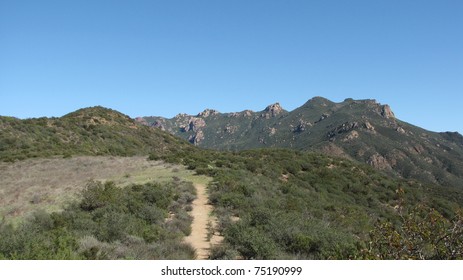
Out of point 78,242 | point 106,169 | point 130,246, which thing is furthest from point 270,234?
point 106,169

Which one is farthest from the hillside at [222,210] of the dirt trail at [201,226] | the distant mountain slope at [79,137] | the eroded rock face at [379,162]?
the eroded rock face at [379,162]

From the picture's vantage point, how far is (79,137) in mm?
54562

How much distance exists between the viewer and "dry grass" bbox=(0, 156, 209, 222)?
19.2 meters

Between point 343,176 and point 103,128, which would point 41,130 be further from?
point 343,176

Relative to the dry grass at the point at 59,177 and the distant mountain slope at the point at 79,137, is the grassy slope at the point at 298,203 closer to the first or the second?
the dry grass at the point at 59,177

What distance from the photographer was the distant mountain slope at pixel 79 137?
4322 centimetres

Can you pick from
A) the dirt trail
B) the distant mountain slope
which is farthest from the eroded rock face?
the dirt trail

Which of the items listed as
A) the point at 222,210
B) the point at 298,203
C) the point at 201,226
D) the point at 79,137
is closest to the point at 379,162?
the point at 79,137

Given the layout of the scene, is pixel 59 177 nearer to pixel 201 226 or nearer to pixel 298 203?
pixel 201 226

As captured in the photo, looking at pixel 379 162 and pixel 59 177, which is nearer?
pixel 59 177

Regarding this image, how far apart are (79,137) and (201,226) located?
44604 mm

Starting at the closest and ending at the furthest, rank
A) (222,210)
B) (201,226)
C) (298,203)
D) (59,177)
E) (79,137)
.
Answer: (201,226)
(222,210)
(298,203)
(59,177)
(79,137)

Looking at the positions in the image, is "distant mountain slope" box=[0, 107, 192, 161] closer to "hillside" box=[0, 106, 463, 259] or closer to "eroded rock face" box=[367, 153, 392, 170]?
"hillside" box=[0, 106, 463, 259]

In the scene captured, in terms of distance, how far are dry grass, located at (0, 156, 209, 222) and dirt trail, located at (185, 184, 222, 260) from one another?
4471 mm
